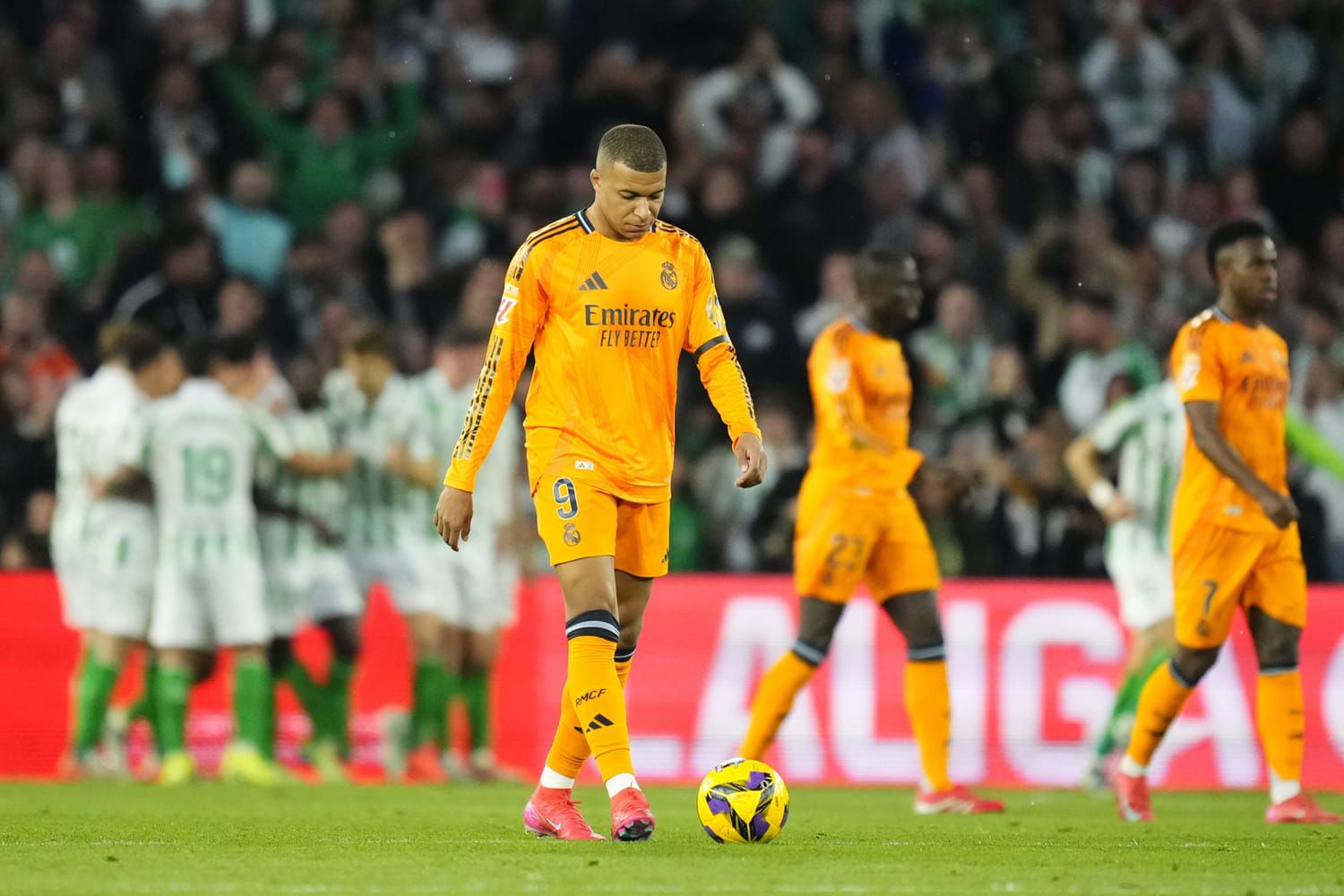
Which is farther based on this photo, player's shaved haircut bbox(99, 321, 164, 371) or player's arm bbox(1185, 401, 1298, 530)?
player's shaved haircut bbox(99, 321, 164, 371)

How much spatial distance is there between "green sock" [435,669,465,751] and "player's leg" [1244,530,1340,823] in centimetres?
496

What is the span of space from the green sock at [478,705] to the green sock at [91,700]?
1.97 meters

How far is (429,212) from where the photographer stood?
15633mm

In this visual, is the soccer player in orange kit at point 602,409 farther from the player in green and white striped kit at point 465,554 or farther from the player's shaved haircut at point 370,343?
the player's shaved haircut at point 370,343

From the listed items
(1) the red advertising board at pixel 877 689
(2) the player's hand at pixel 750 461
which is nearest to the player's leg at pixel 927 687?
(1) the red advertising board at pixel 877 689

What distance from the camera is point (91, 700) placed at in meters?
11.5

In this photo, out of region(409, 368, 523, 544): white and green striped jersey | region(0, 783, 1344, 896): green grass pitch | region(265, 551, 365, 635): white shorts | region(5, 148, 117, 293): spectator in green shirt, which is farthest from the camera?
region(5, 148, 117, 293): spectator in green shirt

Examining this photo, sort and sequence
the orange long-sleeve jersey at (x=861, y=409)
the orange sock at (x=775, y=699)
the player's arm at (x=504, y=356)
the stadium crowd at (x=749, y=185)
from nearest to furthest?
→ the player's arm at (x=504, y=356)
the orange long-sleeve jersey at (x=861, y=409)
the orange sock at (x=775, y=699)
the stadium crowd at (x=749, y=185)

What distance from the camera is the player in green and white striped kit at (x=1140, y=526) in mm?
11188

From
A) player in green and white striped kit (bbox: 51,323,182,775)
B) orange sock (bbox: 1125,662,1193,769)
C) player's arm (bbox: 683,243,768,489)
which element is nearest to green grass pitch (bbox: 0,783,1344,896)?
orange sock (bbox: 1125,662,1193,769)

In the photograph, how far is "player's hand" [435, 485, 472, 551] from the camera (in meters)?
6.82

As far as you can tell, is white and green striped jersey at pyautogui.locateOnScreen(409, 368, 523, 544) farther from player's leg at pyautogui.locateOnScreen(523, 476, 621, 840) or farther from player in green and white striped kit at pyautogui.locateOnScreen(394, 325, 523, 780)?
player's leg at pyautogui.locateOnScreen(523, 476, 621, 840)

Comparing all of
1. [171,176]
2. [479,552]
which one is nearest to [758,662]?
[479,552]

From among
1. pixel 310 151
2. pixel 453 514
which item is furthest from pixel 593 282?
pixel 310 151
